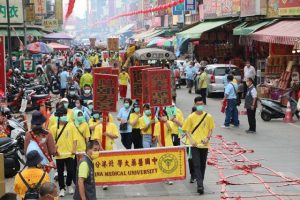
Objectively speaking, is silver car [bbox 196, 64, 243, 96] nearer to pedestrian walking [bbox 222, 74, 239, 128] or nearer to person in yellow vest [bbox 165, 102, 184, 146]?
pedestrian walking [bbox 222, 74, 239, 128]

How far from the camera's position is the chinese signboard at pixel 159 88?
12.4m

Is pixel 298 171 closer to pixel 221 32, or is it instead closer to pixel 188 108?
pixel 188 108

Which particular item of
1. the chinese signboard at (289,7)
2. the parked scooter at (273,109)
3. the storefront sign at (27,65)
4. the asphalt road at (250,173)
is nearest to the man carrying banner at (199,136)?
the asphalt road at (250,173)

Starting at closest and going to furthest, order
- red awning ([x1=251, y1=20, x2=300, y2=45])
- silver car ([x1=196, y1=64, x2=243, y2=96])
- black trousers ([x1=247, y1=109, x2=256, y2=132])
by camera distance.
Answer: black trousers ([x1=247, y1=109, x2=256, y2=132])
red awning ([x1=251, y1=20, x2=300, y2=45])
silver car ([x1=196, y1=64, x2=243, y2=96])

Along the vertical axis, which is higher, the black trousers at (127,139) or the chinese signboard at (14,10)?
the chinese signboard at (14,10)

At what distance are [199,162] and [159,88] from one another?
1.90 metres

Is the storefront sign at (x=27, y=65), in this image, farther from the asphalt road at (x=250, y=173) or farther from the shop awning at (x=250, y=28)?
the asphalt road at (x=250, y=173)

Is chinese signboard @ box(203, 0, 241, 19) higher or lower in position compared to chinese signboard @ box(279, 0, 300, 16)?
higher

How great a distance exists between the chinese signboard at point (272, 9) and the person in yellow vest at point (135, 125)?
15.8 m

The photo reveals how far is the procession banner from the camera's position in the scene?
11398mm

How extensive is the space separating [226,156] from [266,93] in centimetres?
1136

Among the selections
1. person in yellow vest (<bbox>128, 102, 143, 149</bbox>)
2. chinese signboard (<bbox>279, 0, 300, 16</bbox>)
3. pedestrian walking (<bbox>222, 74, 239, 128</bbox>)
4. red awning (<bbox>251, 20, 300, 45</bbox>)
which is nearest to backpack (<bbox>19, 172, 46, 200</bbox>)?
→ person in yellow vest (<bbox>128, 102, 143, 149</bbox>)

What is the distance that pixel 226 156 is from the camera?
48.8ft

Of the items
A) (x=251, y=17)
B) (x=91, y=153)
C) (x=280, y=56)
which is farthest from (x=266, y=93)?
(x=91, y=153)
